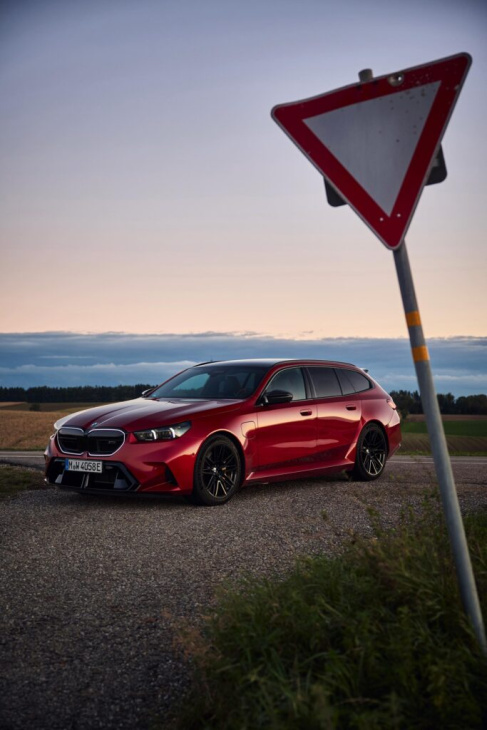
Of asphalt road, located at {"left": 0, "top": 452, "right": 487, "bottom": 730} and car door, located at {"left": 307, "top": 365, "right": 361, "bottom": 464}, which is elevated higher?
car door, located at {"left": 307, "top": 365, "right": 361, "bottom": 464}

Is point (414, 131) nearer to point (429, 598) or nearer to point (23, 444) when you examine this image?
point (429, 598)

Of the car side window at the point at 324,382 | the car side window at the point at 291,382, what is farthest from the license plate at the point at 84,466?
the car side window at the point at 324,382

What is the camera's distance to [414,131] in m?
3.50

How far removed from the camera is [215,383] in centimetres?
974

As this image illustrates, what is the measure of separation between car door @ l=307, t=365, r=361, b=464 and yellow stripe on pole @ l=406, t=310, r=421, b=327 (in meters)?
6.26

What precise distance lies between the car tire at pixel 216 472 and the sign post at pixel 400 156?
506 cm

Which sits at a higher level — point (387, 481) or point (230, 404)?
point (230, 404)

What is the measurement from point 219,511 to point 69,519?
1.64m

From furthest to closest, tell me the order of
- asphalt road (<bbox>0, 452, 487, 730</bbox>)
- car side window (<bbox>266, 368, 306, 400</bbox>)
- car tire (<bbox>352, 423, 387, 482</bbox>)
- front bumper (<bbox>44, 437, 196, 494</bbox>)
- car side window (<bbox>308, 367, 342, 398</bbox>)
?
car tire (<bbox>352, 423, 387, 482</bbox>)
car side window (<bbox>308, 367, 342, 398</bbox>)
car side window (<bbox>266, 368, 306, 400</bbox>)
front bumper (<bbox>44, 437, 196, 494</bbox>)
asphalt road (<bbox>0, 452, 487, 730</bbox>)

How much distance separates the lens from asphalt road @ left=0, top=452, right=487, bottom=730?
143 inches

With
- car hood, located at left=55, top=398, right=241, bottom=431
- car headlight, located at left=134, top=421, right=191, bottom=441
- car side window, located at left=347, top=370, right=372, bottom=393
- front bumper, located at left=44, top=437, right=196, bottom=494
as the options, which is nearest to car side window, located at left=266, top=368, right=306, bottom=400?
car hood, located at left=55, top=398, right=241, bottom=431

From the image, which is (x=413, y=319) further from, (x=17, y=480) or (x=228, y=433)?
(x=17, y=480)

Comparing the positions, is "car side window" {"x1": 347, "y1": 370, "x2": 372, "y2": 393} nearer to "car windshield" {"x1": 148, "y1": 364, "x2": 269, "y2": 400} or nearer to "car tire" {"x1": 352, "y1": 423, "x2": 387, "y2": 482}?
"car tire" {"x1": 352, "y1": 423, "x2": 387, "y2": 482}

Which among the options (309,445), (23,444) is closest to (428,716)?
(309,445)
